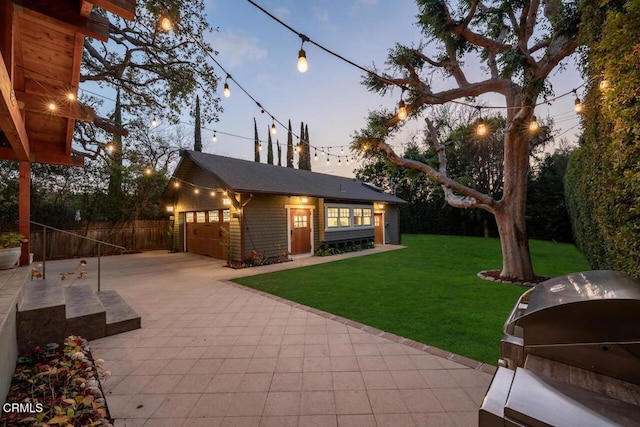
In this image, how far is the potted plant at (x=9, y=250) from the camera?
14.6 ft

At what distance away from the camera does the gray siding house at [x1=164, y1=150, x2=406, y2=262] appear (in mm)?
8922

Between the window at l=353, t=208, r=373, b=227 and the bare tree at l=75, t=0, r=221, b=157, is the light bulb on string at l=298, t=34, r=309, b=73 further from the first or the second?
the window at l=353, t=208, r=373, b=227

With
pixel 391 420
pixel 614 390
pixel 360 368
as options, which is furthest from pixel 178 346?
pixel 614 390

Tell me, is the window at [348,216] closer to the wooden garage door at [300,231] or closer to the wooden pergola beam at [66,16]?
the wooden garage door at [300,231]

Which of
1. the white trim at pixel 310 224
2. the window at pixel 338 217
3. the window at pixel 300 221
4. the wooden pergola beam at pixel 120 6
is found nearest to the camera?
the wooden pergola beam at pixel 120 6

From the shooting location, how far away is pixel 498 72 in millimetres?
6461

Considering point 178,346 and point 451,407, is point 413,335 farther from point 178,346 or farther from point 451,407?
point 178,346

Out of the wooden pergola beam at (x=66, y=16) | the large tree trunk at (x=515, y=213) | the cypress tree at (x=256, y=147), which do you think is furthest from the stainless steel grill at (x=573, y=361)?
the cypress tree at (x=256, y=147)

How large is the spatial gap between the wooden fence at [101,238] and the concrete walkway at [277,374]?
9.59m

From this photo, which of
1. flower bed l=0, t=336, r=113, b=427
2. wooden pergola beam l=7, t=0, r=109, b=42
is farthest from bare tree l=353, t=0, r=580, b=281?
flower bed l=0, t=336, r=113, b=427

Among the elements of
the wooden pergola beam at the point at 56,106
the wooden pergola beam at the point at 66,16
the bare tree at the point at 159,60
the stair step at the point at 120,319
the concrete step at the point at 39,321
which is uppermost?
the bare tree at the point at 159,60

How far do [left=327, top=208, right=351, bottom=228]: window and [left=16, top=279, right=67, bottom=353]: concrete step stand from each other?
899cm

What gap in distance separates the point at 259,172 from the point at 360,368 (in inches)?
380

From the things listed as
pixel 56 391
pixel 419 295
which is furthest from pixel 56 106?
pixel 419 295
